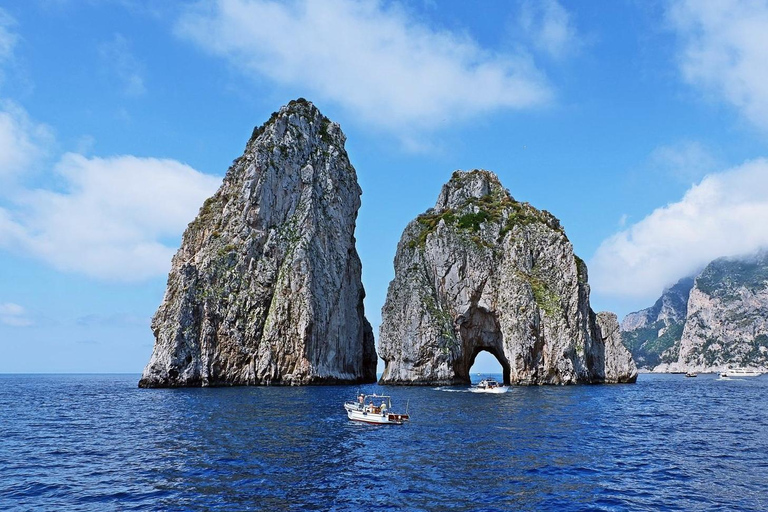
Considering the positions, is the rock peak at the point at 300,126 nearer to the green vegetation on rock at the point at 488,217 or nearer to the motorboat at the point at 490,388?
the green vegetation on rock at the point at 488,217

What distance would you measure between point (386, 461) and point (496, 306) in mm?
82189

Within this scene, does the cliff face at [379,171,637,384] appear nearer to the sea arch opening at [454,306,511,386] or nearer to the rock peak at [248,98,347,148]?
the sea arch opening at [454,306,511,386]

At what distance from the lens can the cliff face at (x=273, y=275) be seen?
102m

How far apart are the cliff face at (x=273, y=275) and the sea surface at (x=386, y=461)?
45.8 m

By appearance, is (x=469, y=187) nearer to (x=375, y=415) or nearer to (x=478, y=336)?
(x=478, y=336)

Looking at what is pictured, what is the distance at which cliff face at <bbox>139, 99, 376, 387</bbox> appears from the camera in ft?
335

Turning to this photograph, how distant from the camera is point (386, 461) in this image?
31.6m

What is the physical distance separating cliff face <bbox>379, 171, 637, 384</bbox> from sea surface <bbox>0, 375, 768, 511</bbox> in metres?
46.1

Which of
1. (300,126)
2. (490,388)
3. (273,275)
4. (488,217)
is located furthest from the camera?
(300,126)

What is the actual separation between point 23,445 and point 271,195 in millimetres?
83813

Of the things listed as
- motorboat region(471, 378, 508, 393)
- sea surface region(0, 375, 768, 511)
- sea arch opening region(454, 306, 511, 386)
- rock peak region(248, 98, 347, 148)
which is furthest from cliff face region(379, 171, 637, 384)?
sea surface region(0, 375, 768, 511)

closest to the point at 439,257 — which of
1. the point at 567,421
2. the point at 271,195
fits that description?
the point at 271,195

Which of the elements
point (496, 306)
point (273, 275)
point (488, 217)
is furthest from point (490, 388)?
point (273, 275)

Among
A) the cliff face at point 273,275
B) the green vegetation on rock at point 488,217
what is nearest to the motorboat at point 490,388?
the cliff face at point 273,275
